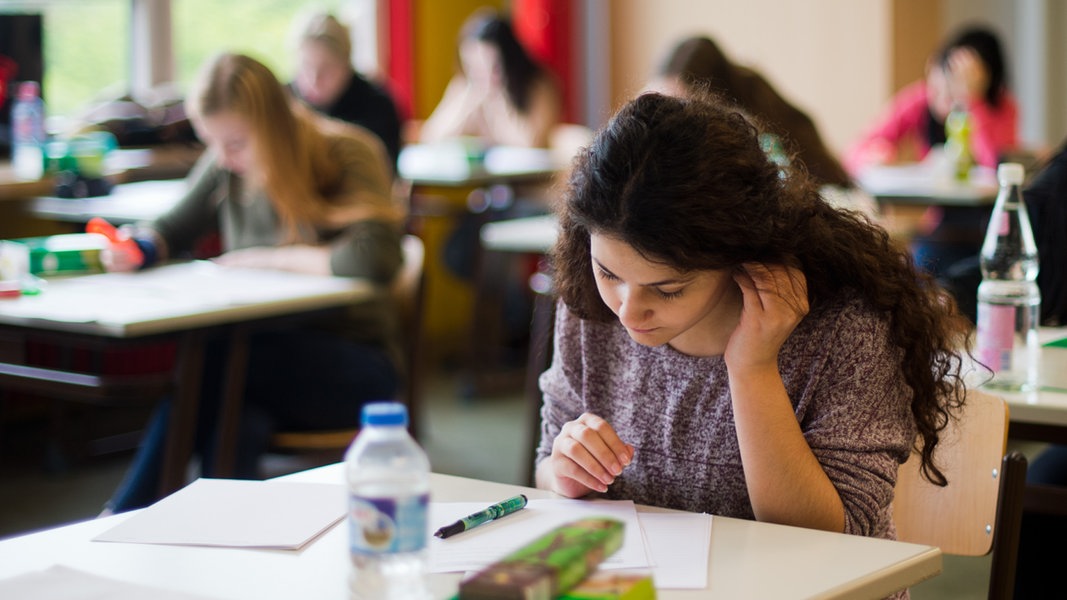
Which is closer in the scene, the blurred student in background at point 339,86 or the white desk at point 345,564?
the white desk at point 345,564

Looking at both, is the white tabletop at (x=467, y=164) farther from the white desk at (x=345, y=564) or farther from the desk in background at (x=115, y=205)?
the white desk at (x=345, y=564)

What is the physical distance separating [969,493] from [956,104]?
4.33m

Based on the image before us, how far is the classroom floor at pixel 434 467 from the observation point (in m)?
3.17

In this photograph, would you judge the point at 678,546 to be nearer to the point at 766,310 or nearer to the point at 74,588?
the point at 766,310

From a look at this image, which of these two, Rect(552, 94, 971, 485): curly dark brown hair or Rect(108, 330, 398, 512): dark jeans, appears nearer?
Rect(552, 94, 971, 485): curly dark brown hair

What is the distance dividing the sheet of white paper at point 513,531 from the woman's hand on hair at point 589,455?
31 millimetres

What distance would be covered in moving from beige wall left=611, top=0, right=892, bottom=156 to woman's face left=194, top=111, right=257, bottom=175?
368 centimetres

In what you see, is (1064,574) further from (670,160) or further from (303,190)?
(303,190)

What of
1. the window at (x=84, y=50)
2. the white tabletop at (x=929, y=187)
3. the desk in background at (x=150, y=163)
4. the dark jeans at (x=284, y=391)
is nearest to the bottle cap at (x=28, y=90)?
the desk in background at (x=150, y=163)

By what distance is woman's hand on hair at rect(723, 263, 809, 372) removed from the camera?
1.46m

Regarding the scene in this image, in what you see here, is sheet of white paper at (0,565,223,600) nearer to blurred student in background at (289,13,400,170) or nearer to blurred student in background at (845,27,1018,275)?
blurred student in background at (289,13,400,170)

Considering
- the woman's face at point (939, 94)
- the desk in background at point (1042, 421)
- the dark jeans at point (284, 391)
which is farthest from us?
the woman's face at point (939, 94)

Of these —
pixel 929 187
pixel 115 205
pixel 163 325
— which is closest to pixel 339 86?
pixel 115 205

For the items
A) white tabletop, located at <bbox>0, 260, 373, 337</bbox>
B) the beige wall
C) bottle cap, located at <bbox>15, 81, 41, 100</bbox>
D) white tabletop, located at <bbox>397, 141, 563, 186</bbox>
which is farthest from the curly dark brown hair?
the beige wall
